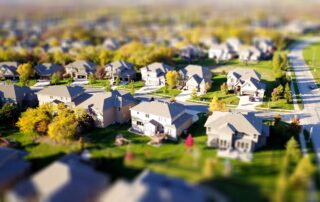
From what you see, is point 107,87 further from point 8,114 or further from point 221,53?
point 221,53

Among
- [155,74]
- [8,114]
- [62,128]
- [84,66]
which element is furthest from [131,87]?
[62,128]

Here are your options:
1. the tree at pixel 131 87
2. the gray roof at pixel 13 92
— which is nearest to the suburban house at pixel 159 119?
the tree at pixel 131 87

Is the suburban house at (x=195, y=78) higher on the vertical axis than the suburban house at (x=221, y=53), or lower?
lower

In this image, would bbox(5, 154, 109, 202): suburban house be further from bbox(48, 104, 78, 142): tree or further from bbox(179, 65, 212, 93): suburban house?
bbox(179, 65, 212, 93): suburban house

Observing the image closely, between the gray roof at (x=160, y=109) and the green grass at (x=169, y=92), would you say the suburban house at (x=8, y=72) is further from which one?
the gray roof at (x=160, y=109)

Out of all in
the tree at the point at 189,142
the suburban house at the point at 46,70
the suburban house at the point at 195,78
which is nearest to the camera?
the tree at the point at 189,142

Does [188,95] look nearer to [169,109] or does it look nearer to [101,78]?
[169,109]

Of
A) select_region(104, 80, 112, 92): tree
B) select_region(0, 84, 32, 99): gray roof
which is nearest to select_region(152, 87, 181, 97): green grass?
select_region(104, 80, 112, 92): tree
